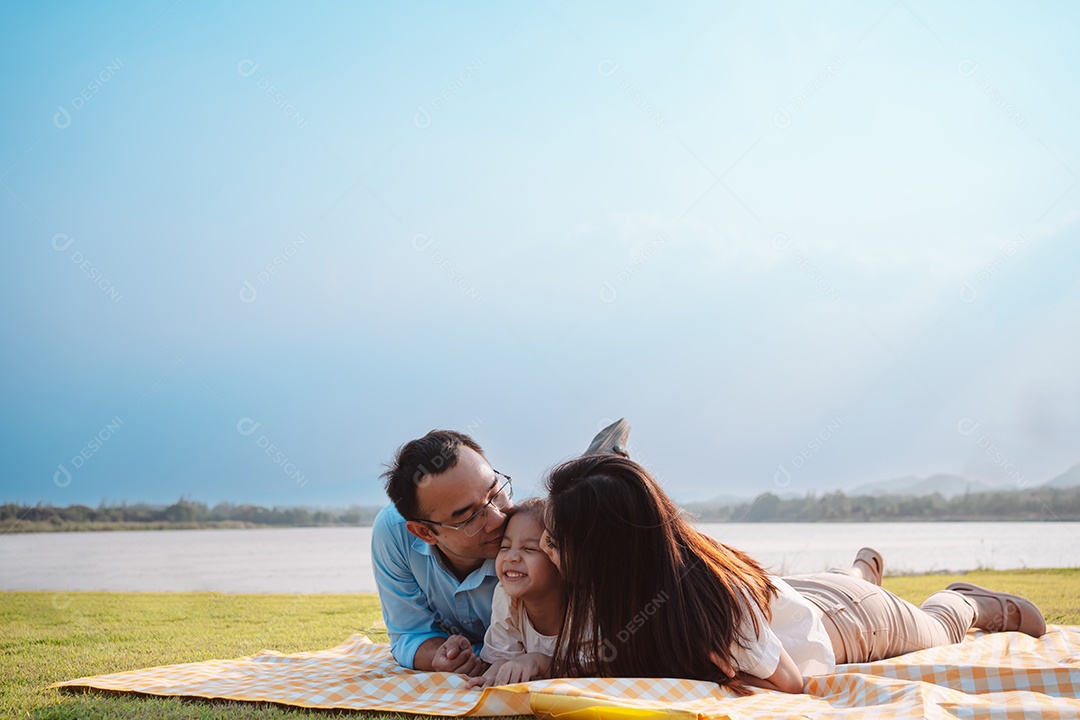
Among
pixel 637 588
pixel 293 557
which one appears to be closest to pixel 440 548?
pixel 637 588

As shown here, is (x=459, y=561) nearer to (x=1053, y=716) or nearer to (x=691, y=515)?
(x=691, y=515)

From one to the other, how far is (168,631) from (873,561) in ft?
15.7

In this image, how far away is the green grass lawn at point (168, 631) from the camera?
3178mm

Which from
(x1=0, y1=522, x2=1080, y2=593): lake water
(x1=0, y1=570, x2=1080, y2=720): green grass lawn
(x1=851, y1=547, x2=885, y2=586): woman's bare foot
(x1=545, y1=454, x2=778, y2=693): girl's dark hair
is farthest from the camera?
(x1=0, y1=522, x2=1080, y2=593): lake water

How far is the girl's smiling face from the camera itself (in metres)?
3.27

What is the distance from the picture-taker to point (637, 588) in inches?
123

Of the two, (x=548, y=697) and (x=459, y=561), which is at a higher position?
(x=459, y=561)

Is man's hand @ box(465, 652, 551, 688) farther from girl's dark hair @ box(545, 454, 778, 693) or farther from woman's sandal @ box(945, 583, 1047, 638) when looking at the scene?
woman's sandal @ box(945, 583, 1047, 638)

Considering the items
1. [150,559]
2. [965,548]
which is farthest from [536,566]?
[150,559]

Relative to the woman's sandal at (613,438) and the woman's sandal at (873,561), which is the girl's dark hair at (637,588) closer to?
the woman's sandal at (613,438)

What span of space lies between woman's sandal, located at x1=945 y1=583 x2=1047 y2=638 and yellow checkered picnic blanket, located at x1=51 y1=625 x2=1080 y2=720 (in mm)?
421

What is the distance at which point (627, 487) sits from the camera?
3113 millimetres

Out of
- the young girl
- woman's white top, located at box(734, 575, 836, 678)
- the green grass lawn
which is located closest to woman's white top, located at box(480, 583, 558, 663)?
the young girl

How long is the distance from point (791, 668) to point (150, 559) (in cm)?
1471
